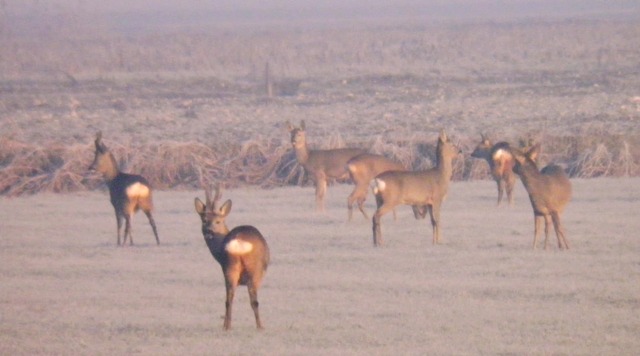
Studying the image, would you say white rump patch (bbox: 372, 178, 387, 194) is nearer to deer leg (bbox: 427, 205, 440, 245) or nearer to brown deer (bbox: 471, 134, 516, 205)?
deer leg (bbox: 427, 205, 440, 245)

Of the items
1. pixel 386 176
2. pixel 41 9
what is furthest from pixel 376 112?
pixel 41 9

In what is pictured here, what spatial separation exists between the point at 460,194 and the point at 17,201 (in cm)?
801

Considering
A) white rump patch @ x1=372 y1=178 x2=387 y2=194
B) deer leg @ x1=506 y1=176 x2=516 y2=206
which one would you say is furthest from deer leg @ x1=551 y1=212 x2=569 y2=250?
deer leg @ x1=506 y1=176 x2=516 y2=206

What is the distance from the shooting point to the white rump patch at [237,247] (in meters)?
11.7

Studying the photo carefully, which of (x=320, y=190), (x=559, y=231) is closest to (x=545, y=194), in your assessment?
(x=559, y=231)

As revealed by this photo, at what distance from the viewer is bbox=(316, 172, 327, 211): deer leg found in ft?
68.6

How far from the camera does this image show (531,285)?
45.9ft

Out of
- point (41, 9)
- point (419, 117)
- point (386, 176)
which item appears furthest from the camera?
point (41, 9)

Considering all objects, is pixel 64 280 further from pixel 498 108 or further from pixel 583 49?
pixel 583 49

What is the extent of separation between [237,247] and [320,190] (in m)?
9.58

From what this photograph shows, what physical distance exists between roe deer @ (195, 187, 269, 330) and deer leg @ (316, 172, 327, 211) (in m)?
8.60

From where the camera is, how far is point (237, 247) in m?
11.7

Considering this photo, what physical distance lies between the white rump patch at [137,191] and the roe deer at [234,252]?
5.71 metres

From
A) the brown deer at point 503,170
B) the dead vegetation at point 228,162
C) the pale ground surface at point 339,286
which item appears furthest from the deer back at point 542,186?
the dead vegetation at point 228,162
